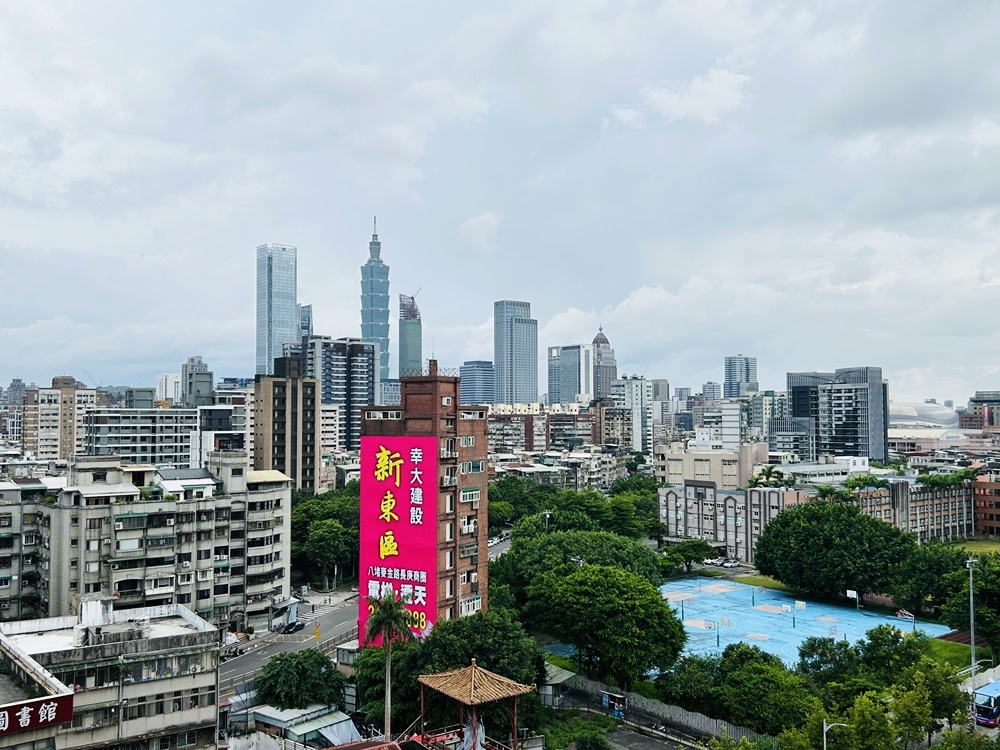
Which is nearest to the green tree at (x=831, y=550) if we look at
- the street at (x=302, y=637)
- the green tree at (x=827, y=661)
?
the green tree at (x=827, y=661)

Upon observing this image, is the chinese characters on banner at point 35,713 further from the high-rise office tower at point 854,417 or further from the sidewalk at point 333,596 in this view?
the high-rise office tower at point 854,417

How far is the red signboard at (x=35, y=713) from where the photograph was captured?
28562 millimetres

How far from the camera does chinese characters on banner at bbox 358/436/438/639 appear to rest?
53.2 metres

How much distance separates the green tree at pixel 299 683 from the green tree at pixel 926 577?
50.1 metres

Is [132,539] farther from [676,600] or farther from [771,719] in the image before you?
[676,600]

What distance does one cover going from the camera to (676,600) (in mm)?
81688

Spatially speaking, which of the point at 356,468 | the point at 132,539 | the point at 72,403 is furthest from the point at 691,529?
the point at 72,403

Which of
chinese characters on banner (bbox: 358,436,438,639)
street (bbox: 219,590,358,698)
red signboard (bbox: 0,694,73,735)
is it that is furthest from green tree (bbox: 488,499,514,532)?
red signboard (bbox: 0,694,73,735)

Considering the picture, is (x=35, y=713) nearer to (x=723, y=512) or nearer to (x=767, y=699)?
(x=767, y=699)

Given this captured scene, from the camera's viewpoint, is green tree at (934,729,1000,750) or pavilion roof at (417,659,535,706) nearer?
green tree at (934,729,1000,750)

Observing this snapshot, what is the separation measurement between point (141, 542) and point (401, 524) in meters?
20.9

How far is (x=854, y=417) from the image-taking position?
18662 centimetres

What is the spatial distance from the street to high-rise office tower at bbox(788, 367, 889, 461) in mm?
135984

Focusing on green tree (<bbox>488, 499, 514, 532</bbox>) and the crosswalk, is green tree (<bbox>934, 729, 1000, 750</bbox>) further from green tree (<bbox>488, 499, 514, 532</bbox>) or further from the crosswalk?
green tree (<bbox>488, 499, 514, 532</bbox>)
